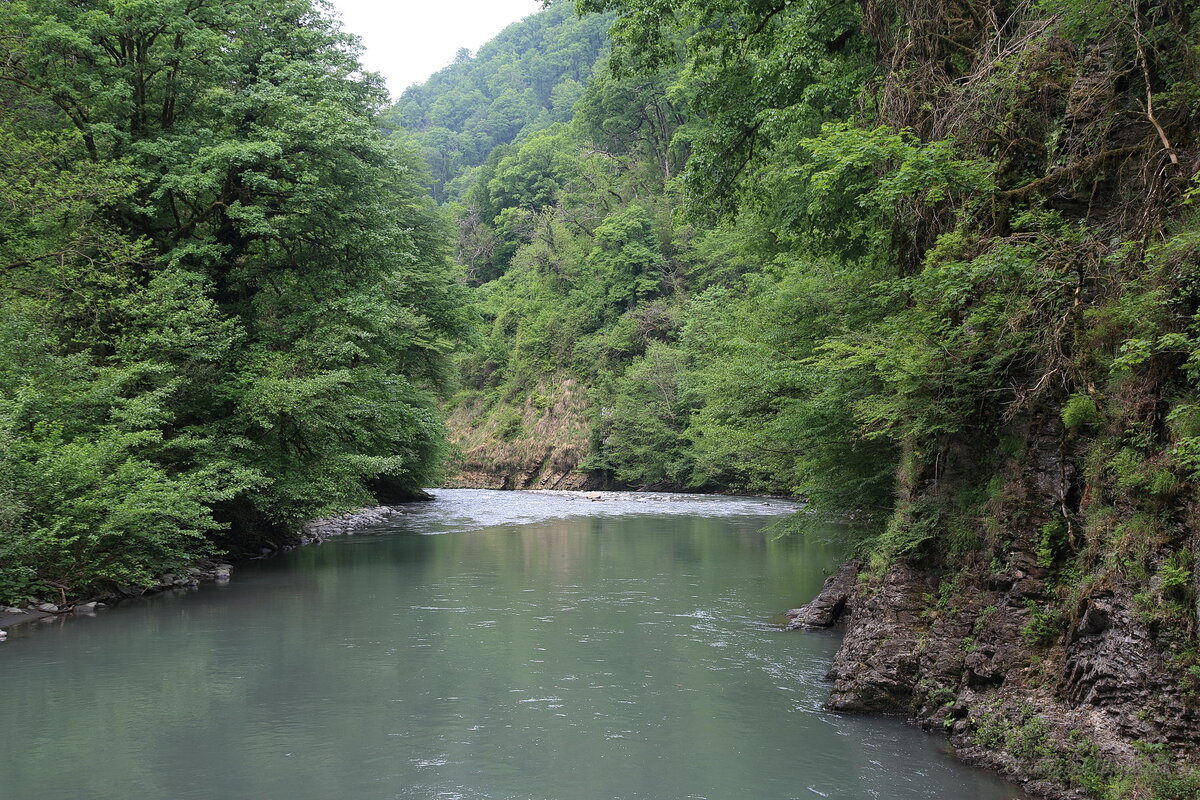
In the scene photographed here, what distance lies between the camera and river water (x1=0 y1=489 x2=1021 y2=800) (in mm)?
6887

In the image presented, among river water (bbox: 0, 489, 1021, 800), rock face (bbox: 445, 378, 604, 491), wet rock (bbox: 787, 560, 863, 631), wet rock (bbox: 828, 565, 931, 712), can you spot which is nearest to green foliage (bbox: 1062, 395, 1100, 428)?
wet rock (bbox: 828, 565, 931, 712)

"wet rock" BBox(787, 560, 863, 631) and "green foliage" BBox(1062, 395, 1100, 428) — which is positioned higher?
"green foliage" BBox(1062, 395, 1100, 428)

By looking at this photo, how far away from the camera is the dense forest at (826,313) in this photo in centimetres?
654

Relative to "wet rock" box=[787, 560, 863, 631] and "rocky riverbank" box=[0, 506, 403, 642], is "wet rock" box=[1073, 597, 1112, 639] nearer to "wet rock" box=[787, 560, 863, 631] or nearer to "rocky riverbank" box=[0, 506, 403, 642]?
"wet rock" box=[787, 560, 863, 631]

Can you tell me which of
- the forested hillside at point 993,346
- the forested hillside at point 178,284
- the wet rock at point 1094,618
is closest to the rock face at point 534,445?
the forested hillside at point 178,284

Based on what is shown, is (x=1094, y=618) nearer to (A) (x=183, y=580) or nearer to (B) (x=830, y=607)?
(B) (x=830, y=607)

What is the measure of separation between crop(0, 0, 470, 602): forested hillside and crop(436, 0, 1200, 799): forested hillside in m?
8.41

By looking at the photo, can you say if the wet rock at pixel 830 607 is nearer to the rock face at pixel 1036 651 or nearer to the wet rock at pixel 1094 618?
the rock face at pixel 1036 651

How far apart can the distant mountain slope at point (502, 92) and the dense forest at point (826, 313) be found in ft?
227

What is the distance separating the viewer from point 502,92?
109 metres

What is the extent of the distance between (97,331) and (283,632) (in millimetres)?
7346

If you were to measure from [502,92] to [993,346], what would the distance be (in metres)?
109

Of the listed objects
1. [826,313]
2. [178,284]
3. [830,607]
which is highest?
[178,284]

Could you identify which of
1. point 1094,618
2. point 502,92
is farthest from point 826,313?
point 502,92
